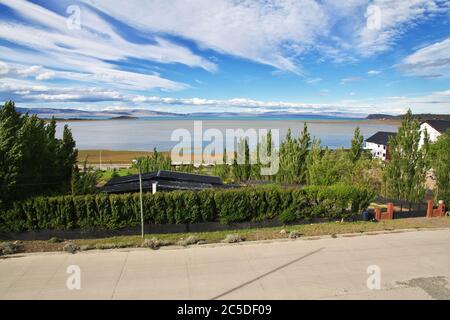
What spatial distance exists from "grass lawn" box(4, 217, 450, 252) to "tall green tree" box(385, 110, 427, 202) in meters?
2.77

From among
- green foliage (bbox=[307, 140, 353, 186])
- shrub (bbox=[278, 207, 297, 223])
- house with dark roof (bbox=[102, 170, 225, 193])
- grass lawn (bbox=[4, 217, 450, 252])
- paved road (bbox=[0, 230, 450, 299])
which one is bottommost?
paved road (bbox=[0, 230, 450, 299])

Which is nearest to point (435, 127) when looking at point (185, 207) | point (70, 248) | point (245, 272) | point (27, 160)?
point (185, 207)

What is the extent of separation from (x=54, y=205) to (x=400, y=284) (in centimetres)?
1505

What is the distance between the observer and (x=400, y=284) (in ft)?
36.4

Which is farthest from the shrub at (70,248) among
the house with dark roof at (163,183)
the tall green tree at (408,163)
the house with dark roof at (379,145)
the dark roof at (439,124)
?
the dark roof at (439,124)

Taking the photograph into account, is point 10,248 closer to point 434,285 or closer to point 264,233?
point 264,233

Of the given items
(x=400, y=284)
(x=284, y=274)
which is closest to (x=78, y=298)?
(x=284, y=274)

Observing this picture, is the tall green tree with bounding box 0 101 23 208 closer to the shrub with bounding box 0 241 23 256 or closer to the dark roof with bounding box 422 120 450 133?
the shrub with bounding box 0 241 23 256

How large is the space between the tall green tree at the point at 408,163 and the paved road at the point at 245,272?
7.81 metres

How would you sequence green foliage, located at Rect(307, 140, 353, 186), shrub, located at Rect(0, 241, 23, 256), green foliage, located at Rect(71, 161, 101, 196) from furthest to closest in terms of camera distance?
green foliage, located at Rect(307, 140, 353, 186) < green foliage, located at Rect(71, 161, 101, 196) < shrub, located at Rect(0, 241, 23, 256)

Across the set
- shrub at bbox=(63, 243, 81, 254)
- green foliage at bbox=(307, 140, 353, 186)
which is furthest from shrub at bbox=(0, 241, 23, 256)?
green foliage at bbox=(307, 140, 353, 186)

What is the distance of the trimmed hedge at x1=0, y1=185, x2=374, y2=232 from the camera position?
53.2 feet
